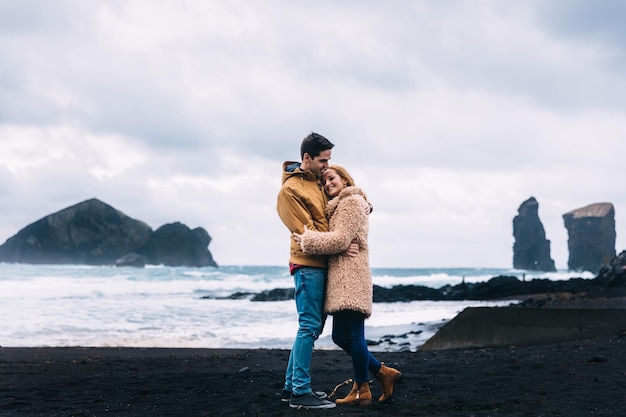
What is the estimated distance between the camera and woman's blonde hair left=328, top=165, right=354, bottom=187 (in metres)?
4.91

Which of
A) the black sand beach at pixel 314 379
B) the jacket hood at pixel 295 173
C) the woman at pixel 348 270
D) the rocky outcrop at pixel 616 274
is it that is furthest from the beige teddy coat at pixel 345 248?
the rocky outcrop at pixel 616 274

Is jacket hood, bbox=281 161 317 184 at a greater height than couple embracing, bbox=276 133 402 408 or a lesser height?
greater

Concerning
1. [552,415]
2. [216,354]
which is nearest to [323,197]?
[552,415]

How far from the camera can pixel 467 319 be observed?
10.6 m

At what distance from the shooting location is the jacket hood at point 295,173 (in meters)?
4.79

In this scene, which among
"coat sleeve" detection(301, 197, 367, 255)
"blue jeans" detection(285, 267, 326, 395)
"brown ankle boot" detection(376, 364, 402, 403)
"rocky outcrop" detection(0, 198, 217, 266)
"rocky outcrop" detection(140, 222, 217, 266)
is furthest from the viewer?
"rocky outcrop" detection(140, 222, 217, 266)

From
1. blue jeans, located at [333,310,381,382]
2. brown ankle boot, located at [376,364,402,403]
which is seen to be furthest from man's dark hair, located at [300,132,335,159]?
brown ankle boot, located at [376,364,402,403]

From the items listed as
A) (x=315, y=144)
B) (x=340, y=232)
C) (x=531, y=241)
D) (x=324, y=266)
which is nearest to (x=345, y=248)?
(x=340, y=232)

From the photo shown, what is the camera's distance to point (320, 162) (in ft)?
15.7

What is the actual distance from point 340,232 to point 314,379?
8.20 ft

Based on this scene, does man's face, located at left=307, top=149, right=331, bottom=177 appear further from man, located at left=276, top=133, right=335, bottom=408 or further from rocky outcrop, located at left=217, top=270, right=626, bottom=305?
rocky outcrop, located at left=217, top=270, right=626, bottom=305

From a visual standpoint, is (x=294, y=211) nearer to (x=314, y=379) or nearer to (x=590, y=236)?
(x=314, y=379)

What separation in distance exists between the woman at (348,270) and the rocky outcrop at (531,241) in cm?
12036

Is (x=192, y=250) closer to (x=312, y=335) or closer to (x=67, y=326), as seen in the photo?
(x=67, y=326)
